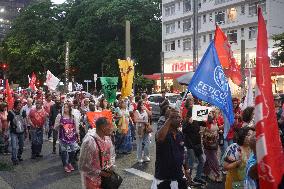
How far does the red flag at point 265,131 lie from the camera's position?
10.5ft

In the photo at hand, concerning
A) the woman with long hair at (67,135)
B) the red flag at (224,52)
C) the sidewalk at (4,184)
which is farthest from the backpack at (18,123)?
the red flag at (224,52)

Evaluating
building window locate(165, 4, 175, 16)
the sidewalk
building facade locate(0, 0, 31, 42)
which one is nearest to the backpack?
the sidewalk

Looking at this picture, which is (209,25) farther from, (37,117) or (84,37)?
(37,117)

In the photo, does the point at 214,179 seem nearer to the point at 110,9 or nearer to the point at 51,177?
→ the point at 51,177

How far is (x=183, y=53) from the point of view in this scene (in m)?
53.9

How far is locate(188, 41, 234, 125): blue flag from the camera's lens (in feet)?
24.6

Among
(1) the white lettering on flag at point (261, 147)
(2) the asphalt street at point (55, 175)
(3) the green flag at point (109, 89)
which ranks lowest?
(2) the asphalt street at point (55, 175)

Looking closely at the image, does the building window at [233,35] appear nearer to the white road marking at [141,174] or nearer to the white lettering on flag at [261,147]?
the white road marking at [141,174]

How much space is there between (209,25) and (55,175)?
4144cm

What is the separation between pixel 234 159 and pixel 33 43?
54.3 metres

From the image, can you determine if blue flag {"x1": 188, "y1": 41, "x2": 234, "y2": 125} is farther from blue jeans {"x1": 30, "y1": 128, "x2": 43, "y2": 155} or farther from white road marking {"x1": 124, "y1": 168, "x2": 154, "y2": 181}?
blue jeans {"x1": 30, "y1": 128, "x2": 43, "y2": 155}

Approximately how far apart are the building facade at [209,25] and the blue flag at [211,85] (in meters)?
33.8

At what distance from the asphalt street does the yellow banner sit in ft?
6.41

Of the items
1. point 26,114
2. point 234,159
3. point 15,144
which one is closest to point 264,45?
point 234,159
